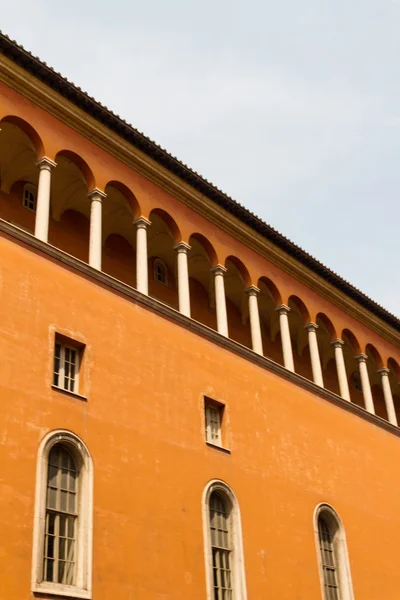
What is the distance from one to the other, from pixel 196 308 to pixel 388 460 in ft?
23.0

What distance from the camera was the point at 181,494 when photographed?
628 inches

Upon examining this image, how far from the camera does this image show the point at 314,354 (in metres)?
23.0

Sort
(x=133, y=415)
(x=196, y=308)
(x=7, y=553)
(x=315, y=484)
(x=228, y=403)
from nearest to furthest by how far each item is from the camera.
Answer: (x=7, y=553) → (x=133, y=415) → (x=228, y=403) → (x=315, y=484) → (x=196, y=308)

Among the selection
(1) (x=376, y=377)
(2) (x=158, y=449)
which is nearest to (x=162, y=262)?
(2) (x=158, y=449)

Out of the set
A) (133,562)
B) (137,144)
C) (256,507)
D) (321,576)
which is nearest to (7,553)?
(133,562)

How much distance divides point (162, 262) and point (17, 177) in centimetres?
509

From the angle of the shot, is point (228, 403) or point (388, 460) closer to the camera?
point (228, 403)

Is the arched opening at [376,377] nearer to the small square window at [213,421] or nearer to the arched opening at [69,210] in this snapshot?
the small square window at [213,421]

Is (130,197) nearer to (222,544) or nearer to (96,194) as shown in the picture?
(96,194)

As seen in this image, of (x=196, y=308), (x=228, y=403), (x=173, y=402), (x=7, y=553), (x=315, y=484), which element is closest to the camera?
(x=7, y=553)

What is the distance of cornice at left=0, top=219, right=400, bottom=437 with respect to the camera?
15.4m

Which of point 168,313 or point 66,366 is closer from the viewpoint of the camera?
point 66,366

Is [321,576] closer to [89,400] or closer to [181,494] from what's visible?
[181,494]

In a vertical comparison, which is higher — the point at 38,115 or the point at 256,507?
the point at 38,115
